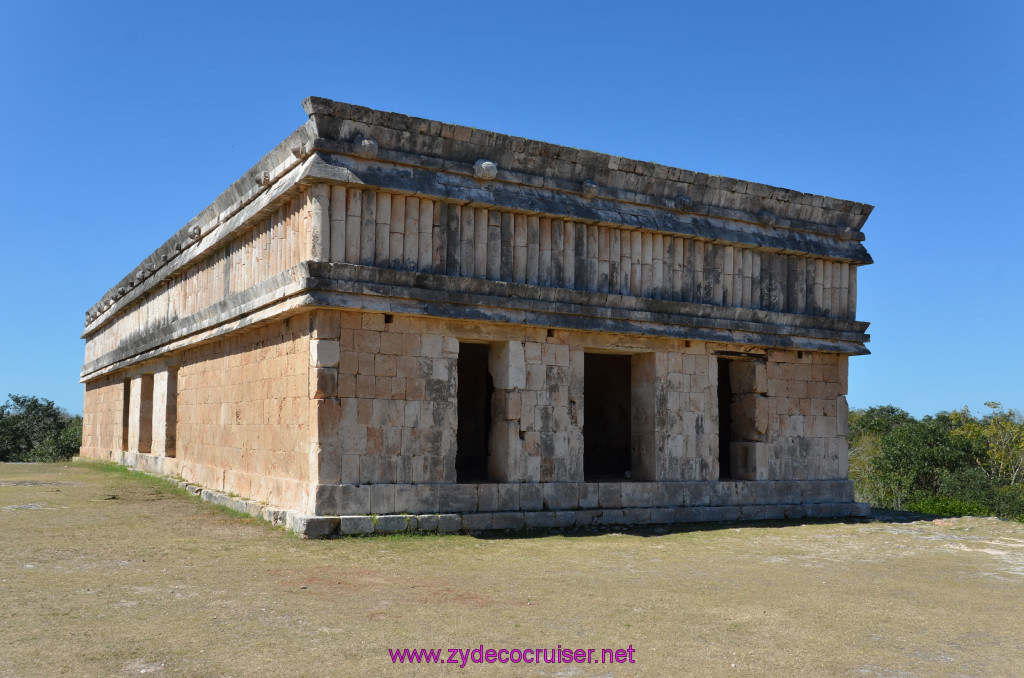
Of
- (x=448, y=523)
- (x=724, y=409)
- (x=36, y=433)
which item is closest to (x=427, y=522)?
(x=448, y=523)

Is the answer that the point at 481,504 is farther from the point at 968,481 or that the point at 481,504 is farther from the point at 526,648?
the point at 968,481

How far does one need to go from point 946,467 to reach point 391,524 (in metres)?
24.0

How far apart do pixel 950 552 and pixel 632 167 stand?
680 centimetres

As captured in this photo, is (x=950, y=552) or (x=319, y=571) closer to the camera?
(x=319, y=571)

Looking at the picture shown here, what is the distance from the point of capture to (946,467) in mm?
28203

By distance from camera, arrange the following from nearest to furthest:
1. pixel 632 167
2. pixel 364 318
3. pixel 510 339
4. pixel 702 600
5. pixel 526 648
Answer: pixel 526 648
pixel 702 600
pixel 364 318
pixel 510 339
pixel 632 167

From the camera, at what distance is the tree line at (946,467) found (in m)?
25.3

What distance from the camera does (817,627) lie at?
6.55m

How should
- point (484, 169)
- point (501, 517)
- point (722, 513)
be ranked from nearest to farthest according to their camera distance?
point (501, 517), point (484, 169), point (722, 513)

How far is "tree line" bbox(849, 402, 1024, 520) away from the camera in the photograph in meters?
25.3

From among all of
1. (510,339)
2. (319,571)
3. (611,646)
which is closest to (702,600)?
(611,646)

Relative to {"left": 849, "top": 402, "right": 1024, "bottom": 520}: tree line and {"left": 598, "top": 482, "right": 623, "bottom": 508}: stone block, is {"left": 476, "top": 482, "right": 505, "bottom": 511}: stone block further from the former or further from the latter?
{"left": 849, "top": 402, "right": 1024, "bottom": 520}: tree line

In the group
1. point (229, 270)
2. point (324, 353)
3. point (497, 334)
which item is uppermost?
point (229, 270)

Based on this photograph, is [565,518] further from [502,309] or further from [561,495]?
[502,309]
